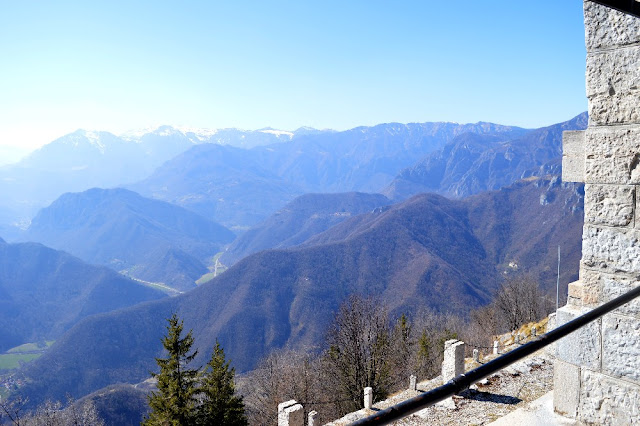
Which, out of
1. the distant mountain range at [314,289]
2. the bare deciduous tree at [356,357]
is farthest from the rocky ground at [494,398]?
the distant mountain range at [314,289]

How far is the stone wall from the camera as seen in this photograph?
3.09m

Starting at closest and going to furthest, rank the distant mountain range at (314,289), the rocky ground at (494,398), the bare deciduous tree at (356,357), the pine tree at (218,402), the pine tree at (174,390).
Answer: the rocky ground at (494,398) → the pine tree at (174,390) → the pine tree at (218,402) → the bare deciduous tree at (356,357) → the distant mountain range at (314,289)

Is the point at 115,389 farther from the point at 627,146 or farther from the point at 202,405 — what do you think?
the point at 627,146

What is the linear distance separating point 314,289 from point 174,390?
459ft

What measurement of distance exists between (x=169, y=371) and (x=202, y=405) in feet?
9.70

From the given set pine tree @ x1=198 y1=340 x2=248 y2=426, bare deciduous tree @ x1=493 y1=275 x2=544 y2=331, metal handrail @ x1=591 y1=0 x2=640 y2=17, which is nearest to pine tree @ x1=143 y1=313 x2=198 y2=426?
pine tree @ x1=198 y1=340 x2=248 y2=426

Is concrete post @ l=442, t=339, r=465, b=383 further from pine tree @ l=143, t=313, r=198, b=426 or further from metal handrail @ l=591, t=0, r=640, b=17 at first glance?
pine tree @ l=143, t=313, r=198, b=426

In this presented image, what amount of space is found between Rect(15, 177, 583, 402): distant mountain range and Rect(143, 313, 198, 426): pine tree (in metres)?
90.5

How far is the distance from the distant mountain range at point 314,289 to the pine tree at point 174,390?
9052 cm

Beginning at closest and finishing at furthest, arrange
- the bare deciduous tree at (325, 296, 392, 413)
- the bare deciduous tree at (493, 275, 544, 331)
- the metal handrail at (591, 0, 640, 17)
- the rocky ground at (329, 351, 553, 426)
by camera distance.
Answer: the metal handrail at (591, 0, 640, 17) → the rocky ground at (329, 351, 553, 426) → the bare deciduous tree at (325, 296, 392, 413) → the bare deciduous tree at (493, 275, 544, 331)

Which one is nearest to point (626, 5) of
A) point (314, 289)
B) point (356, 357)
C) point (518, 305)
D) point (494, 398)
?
point (494, 398)

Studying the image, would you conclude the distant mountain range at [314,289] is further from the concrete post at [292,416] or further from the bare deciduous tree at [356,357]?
the concrete post at [292,416]

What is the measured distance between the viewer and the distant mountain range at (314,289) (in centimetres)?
12369

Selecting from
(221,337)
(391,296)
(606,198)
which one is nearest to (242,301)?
(221,337)
